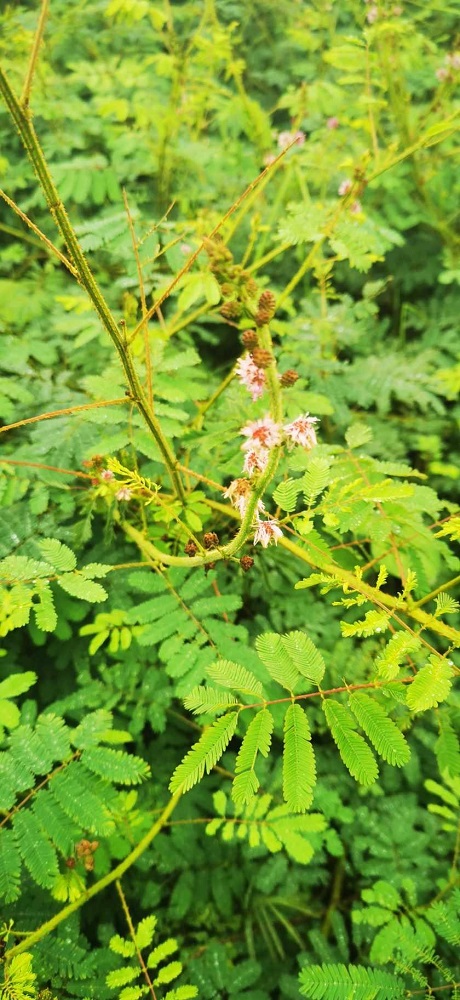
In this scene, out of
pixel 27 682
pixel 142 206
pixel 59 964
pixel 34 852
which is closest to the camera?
pixel 34 852

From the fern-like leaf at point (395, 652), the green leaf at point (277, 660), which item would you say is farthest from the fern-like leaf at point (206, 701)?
the fern-like leaf at point (395, 652)

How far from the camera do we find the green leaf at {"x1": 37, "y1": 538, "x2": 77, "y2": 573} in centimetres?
158

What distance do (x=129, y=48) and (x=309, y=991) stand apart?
5.51m

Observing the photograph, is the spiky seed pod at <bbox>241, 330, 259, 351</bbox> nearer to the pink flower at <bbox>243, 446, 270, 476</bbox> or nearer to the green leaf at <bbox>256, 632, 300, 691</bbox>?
the pink flower at <bbox>243, 446, 270, 476</bbox>

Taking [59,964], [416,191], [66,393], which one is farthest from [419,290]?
[59,964]

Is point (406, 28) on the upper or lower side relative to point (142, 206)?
upper

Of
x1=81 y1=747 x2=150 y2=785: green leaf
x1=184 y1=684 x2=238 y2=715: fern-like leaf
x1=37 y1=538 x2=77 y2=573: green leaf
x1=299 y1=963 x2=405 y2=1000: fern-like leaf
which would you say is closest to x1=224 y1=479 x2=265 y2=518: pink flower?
x1=184 y1=684 x2=238 y2=715: fern-like leaf

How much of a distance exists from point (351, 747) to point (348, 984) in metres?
1.05

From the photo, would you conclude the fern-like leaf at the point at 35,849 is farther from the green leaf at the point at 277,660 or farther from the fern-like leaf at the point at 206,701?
the green leaf at the point at 277,660

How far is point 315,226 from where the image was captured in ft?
6.80

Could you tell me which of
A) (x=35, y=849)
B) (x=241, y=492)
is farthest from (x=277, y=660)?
(x=35, y=849)

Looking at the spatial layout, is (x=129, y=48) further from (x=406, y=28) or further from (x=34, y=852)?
(x=34, y=852)

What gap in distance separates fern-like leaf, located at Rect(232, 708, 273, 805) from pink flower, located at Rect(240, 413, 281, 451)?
2.11 ft

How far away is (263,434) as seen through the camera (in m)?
1.13
